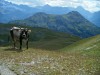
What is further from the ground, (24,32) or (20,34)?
(24,32)

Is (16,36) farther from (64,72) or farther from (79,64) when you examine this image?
(64,72)

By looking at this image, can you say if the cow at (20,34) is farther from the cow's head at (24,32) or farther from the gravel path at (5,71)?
the gravel path at (5,71)

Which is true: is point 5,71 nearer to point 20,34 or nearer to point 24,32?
point 24,32

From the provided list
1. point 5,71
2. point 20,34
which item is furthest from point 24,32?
point 5,71

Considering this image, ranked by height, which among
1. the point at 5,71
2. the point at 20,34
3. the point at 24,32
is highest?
the point at 24,32

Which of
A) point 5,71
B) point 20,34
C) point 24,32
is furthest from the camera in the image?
point 20,34

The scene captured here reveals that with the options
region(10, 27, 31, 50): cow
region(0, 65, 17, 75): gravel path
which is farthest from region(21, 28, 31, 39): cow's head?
region(0, 65, 17, 75): gravel path

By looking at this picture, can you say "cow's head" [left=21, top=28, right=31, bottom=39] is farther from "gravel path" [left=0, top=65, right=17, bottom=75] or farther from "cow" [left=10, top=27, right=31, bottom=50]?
"gravel path" [left=0, top=65, right=17, bottom=75]

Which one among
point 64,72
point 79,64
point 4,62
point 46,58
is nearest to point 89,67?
point 79,64

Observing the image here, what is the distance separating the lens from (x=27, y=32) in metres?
40.8

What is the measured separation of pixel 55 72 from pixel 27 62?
523 centimetres

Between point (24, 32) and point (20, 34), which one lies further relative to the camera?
point (20, 34)

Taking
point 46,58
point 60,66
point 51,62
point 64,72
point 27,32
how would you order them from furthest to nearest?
point 27,32 < point 46,58 < point 51,62 < point 60,66 < point 64,72

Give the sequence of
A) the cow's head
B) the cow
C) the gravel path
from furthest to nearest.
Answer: the cow → the cow's head → the gravel path
